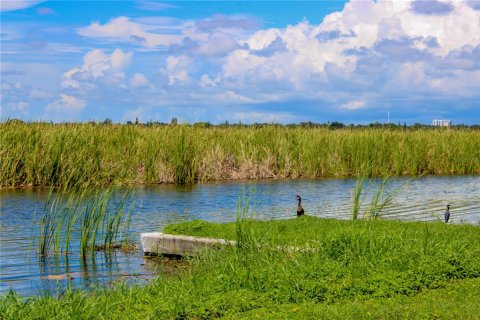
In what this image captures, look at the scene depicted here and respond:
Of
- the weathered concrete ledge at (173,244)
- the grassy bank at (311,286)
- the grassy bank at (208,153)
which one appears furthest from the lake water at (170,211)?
the grassy bank at (311,286)

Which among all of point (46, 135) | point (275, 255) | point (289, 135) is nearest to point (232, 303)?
point (275, 255)

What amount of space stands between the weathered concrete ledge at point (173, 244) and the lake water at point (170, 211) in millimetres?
258

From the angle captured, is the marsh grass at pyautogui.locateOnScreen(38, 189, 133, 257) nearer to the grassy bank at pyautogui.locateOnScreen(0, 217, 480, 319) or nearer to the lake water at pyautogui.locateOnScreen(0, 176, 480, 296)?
the lake water at pyautogui.locateOnScreen(0, 176, 480, 296)

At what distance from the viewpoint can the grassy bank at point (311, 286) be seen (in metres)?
8.59

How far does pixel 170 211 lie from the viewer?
2150cm

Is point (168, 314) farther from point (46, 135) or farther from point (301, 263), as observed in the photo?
point (46, 135)

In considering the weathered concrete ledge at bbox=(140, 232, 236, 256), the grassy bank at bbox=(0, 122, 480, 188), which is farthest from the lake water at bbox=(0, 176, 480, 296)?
the grassy bank at bbox=(0, 122, 480, 188)

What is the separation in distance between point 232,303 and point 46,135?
64.6 ft

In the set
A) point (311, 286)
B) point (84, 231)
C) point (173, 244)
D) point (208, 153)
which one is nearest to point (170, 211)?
point (84, 231)

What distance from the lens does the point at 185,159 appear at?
29891mm

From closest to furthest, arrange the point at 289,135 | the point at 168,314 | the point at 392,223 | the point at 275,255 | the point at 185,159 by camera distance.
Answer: the point at 168,314 → the point at 275,255 → the point at 392,223 → the point at 185,159 → the point at 289,135

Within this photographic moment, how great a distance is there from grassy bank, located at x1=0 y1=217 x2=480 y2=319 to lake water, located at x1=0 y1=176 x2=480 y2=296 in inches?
69.8

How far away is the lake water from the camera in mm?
13305

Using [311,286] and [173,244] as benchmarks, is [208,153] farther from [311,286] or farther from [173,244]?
[311,286]
